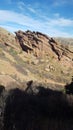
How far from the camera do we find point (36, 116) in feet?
119

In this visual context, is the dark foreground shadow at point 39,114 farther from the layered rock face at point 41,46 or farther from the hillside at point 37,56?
the layered rock face at point 41,46

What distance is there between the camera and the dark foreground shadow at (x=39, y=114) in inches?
1313

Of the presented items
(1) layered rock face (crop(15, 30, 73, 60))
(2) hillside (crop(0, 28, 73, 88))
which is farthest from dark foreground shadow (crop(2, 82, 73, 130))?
(1) layered rock face (crop(15, 30, 73, 60))

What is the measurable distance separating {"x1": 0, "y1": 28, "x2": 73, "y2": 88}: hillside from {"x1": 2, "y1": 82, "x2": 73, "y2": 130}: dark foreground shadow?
9492 cm

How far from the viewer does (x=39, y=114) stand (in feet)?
119

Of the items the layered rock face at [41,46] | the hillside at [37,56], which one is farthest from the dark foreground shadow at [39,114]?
the layered rock face at [41,46]

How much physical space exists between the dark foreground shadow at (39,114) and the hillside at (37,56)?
311 ft

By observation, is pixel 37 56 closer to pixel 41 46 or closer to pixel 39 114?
pixel 41 46

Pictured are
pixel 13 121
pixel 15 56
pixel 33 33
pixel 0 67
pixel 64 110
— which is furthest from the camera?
pixel 33 33

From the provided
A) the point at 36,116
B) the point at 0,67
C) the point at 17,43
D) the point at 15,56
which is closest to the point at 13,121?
the point at 36,116

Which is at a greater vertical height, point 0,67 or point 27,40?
point 27,40

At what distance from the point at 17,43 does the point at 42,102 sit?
123 metres

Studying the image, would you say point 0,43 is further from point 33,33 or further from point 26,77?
point 26,77

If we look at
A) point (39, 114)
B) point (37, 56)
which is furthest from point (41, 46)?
point (39, 114)
